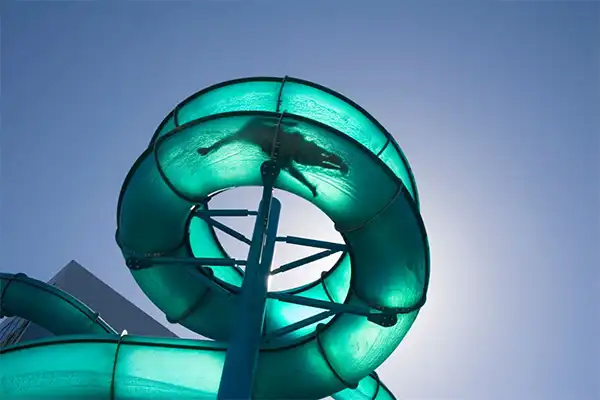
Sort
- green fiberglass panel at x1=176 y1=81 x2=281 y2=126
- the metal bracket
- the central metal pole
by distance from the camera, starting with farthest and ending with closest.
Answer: green fiberglass panel at x1=176 y1=81 x2=281 y2=126 → the metal bracket → the central metal pole

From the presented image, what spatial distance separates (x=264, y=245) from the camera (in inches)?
239

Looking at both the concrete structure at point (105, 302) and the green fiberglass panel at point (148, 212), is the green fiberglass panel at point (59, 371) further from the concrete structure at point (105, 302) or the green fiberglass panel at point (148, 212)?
the concrete structure at point (105, 302)

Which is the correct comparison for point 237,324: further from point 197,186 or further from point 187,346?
point 197,186

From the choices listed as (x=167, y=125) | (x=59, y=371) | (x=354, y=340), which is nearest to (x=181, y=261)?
(x=59, y=371)

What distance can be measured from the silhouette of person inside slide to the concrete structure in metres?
9.82

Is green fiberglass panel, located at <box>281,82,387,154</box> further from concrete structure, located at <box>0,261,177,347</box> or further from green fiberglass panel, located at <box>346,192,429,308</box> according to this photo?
concrete structure, located at <box>0,261,177,347</box>

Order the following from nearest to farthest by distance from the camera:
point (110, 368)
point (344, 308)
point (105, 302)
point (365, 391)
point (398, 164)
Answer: point (344, 308)
point (110, 368)
point (398, 164)
point (365, 391)
point (105, 302)

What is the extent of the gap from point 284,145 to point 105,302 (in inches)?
418

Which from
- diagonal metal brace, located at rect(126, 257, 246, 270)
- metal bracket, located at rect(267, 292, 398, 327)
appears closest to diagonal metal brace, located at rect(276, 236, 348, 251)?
diagonal metal brace, located at rect(126, 257, 246, 270)

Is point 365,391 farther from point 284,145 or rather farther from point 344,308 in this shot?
point 284,145

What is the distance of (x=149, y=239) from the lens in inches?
260

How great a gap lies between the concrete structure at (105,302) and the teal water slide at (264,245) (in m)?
8.59

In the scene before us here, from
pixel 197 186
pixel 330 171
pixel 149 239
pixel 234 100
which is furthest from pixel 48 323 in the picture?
pixel 330 171

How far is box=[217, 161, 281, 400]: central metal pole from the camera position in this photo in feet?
15.1
